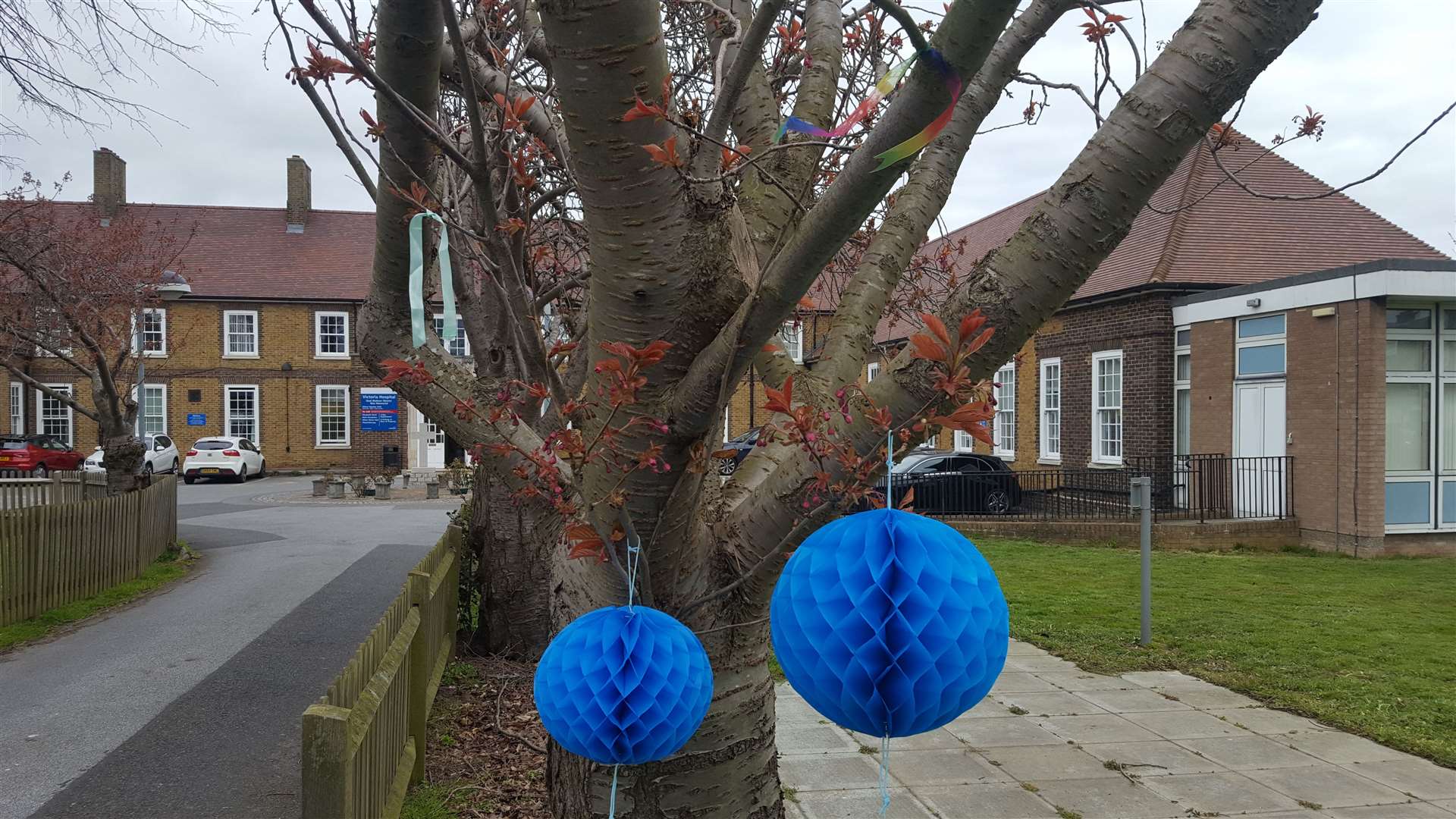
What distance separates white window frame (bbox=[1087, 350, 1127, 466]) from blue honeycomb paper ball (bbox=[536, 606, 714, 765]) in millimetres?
18441

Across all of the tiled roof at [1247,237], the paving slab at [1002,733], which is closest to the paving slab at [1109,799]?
the paving slab at [1002,733]

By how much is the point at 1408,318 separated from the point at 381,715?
16.3 metres

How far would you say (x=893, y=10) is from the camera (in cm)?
179

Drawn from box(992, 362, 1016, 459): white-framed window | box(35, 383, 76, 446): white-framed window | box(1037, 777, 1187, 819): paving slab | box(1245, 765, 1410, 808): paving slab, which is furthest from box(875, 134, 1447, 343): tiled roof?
box(35, 383, 76, 446): white-framed window

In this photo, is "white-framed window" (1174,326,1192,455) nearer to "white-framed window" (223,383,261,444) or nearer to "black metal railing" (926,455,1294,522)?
"black metal railing" (926,455,1294,522)

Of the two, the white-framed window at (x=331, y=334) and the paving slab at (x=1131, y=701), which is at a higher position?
the white-framed window at (x=331, y=334)

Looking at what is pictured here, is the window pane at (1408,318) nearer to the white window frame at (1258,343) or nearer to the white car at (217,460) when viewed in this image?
the white window frame at (1258,343)

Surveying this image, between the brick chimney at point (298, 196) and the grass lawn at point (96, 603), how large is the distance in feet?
82.6

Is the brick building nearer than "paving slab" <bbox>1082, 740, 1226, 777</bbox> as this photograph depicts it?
No

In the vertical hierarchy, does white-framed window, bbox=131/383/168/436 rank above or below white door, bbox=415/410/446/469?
above

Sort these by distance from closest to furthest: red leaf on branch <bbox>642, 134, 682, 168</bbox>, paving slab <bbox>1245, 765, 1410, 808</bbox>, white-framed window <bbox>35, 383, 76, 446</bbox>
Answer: red leaf on branch <bbox>642, 134, 682, 168</bbox>, paving slab <bbox>1245, 765, 1410, 808</bbox>, white-framed window <bbox>35, 383, 76, 446</bbox>

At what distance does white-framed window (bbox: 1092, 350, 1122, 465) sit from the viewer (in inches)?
757

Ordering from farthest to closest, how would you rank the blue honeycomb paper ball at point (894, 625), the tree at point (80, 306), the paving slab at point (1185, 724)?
the tree at point (80, 306), the paving slab at point (1185, 724), the blue honeycomb paper ball at point (894, 625)

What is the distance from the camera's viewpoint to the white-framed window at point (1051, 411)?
21250mm
